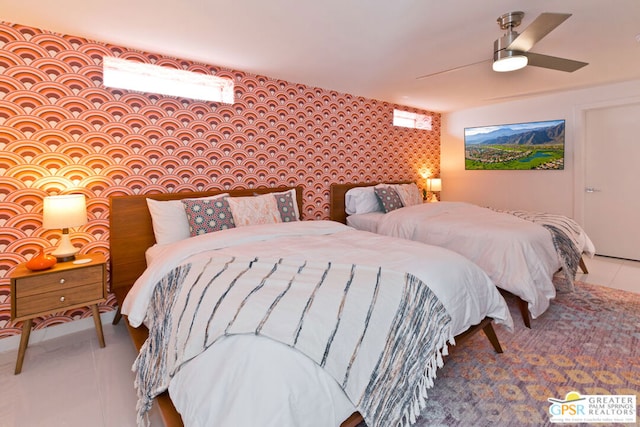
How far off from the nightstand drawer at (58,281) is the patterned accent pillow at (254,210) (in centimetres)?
108

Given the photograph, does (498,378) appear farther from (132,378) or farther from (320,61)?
(320,61)

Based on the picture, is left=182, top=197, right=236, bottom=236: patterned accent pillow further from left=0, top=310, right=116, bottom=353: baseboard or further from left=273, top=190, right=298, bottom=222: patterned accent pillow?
left=0, top=310, right=116, bottom=353: baseboard

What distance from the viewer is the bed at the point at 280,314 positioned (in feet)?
3.31

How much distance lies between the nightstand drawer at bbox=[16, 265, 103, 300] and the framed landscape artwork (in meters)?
5.40

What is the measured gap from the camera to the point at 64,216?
2.12 m

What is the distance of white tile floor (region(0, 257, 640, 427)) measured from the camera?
1.62 m

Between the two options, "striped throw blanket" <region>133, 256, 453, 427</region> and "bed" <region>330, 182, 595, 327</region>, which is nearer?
"striped throw blanket" <region>133, 256, 453, 427</region>

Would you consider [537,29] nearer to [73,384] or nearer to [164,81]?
[164,81]

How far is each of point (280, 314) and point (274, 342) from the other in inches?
4.7

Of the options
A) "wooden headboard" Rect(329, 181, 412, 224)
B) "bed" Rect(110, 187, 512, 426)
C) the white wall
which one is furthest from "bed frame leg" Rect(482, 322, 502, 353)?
the white wall

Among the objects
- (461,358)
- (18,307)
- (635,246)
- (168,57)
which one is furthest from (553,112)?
(18,307)

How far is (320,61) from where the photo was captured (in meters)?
2.97

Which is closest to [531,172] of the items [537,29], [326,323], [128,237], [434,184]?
[434,184]

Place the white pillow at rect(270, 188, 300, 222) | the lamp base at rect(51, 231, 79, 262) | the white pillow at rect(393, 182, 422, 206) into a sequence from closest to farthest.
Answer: the lamp base at rect(51, 231, 79, 262) → the white pillow at rect(270, 188, 300, 222) → the white pillow at rect(393, 182, 422, 206)
